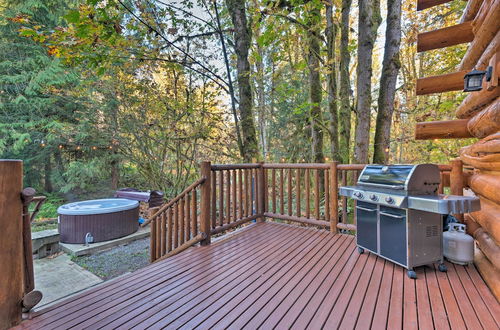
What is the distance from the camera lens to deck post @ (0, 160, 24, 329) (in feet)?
5.34

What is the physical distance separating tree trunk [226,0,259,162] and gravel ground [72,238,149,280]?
10.3 feet

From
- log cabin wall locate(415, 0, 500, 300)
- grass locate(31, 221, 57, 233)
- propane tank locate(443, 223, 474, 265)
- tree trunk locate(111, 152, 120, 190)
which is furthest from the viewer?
tree trunk locate(111, 152, 120, 190)

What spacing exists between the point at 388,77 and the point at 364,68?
1.51ft

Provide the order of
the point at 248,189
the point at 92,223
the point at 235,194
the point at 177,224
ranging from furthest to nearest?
the point at 92,223 < the point at 248,189 < the point at 235,194 < the point at 177,224

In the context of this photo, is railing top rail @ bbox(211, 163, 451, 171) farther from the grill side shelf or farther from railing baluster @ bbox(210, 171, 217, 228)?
the grill side shelf

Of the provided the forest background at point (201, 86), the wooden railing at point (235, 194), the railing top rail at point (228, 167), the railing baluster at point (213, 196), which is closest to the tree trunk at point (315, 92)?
the forest background at point (201, 86)

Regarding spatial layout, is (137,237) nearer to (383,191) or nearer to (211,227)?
(211,227)

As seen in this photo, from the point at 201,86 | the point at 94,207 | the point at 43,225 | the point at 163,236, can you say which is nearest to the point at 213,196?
the point at 163,236

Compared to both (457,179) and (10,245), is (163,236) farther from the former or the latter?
(457,179)

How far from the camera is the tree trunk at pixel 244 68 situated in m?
5.03

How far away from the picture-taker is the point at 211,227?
3.50 meters

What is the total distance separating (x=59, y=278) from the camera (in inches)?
164

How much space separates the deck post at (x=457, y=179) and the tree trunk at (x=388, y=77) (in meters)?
1.52

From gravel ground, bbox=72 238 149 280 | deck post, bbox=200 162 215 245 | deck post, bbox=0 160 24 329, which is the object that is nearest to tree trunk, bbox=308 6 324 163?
deck post, bbox=200 162 215 245
